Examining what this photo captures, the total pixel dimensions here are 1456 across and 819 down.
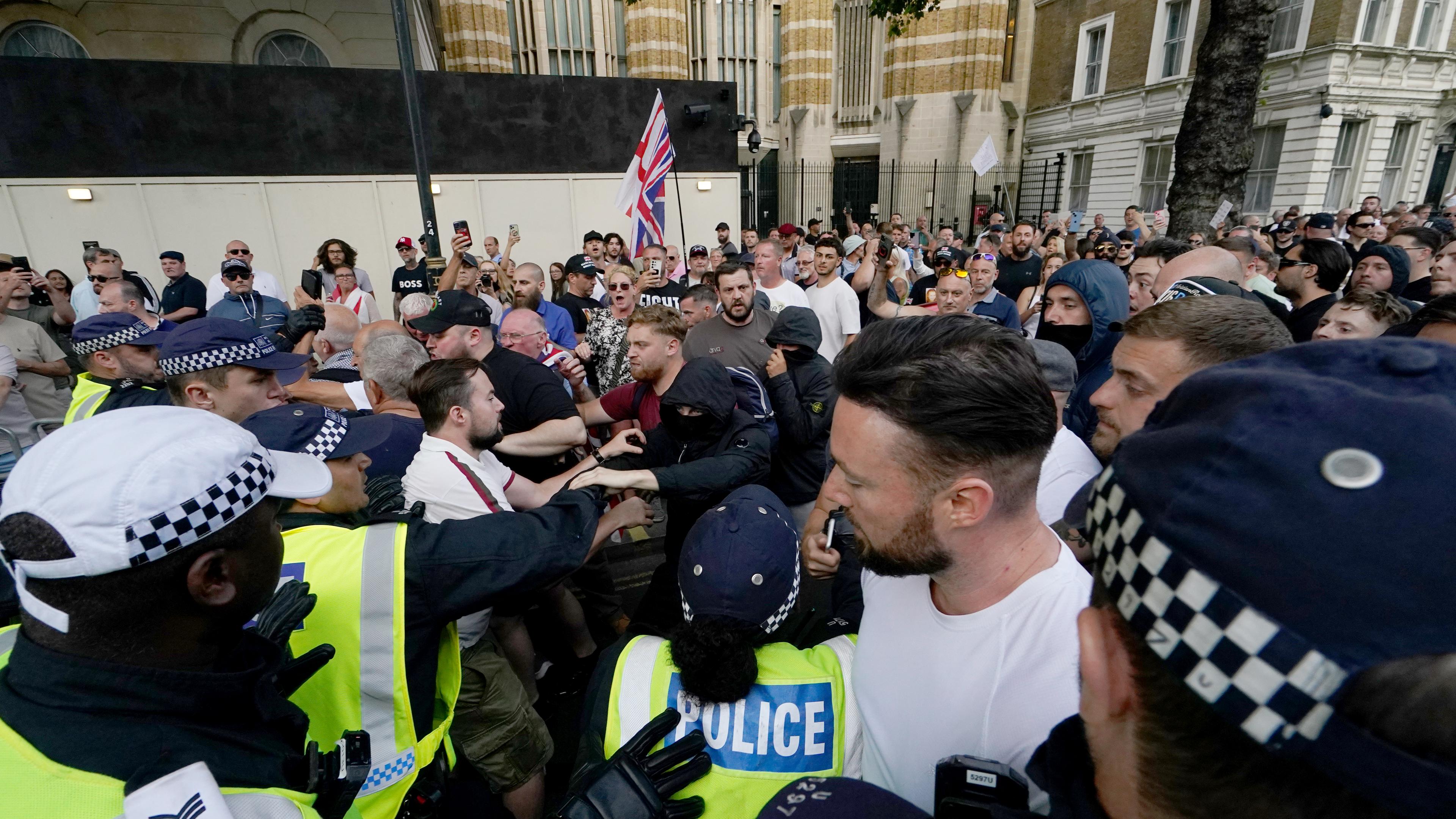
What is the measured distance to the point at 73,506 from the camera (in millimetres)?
1040

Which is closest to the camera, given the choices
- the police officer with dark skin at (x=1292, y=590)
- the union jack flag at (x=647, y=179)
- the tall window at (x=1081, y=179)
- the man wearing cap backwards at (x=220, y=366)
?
the police officer with dark skin at (x=1292, y=590)

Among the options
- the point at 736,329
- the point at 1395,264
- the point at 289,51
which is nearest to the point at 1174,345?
the point at 736,329

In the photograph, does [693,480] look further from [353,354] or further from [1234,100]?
[1234,100]

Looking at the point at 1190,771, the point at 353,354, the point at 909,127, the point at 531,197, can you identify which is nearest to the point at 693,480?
the point at 1190,771

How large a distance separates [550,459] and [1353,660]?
11.7ft

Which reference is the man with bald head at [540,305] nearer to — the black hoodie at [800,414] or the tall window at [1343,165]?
the black hoodie at [800,414]

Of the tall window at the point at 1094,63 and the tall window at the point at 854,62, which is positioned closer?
the tall window at the point at 1094,63

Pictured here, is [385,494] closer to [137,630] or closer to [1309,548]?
[137,630]

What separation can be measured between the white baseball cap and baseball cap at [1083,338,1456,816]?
1418mm

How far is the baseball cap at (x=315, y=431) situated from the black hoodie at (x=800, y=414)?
6.13ft

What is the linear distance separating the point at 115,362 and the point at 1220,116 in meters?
10.8

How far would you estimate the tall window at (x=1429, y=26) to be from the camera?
17922mm

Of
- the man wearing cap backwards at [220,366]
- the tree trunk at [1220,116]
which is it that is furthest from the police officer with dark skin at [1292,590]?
the tree trunk at [1220,116]

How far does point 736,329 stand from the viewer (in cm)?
470
